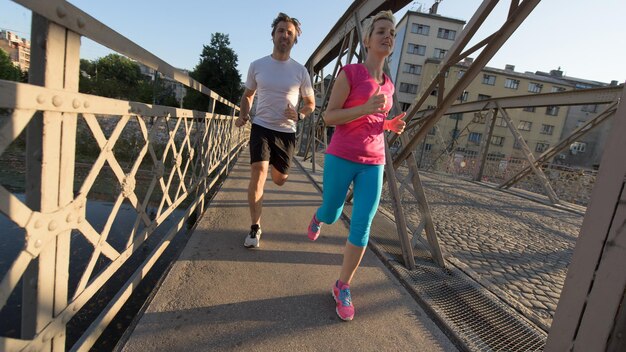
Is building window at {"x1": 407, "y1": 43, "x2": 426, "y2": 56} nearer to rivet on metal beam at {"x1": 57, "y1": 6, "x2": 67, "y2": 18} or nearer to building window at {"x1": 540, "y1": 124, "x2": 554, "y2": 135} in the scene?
building window at {"x1": 540, "y1": 124, "x2": 554, "y2": 135}

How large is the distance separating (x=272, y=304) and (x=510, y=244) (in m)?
3.90

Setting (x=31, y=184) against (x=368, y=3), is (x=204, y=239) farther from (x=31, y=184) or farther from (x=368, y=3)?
(x=368, y=3)

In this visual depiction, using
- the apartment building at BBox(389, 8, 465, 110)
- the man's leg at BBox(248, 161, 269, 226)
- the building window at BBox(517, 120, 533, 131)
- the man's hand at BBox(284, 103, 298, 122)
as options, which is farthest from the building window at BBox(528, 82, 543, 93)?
the man's leg at BBox(248, 161, 269, 226)

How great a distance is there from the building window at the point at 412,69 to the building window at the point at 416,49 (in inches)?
73.2

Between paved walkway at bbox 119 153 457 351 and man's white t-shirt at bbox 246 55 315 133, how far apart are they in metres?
1.24

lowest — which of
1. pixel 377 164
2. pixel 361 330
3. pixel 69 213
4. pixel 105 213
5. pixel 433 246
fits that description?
pixel 105 213

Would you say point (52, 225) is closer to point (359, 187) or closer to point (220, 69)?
point (359, 187)

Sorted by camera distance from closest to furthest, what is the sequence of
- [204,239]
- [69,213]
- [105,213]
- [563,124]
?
1. [69,213]
2. [204,239]
3. [105,213]
4. [563,124]

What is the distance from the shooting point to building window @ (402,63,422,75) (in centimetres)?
4556

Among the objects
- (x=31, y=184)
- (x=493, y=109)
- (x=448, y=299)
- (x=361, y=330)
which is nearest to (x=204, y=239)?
(x=361, y=330)

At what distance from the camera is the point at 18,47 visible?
1010 mm

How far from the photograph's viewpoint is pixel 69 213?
4.00ft

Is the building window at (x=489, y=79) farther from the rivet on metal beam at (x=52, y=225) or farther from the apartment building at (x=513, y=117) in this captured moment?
the rivet on metal beam at (x=52, y=225)

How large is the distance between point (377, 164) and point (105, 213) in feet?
12.1
